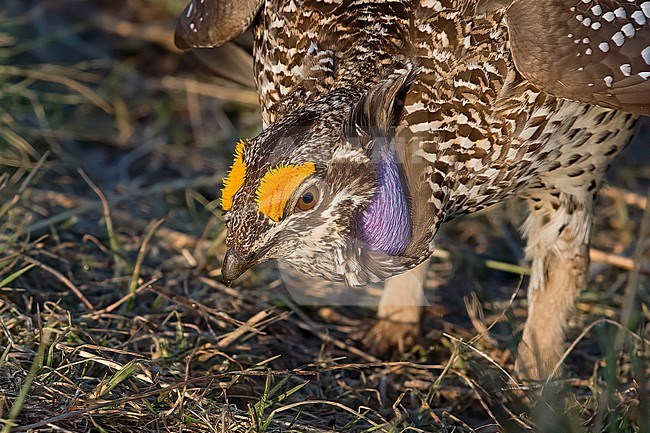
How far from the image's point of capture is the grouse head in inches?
117

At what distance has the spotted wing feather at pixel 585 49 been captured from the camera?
3189 mm

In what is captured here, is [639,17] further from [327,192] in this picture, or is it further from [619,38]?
[327,192]

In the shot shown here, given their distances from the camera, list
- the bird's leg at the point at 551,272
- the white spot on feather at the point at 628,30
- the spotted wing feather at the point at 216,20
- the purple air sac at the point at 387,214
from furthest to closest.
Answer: the bird's leg at the point at 551,272 → the spotted wing feather at the point at 216,20 → the white spot on feather at the point at 628,30 → the purple air sac at the point at 387,214

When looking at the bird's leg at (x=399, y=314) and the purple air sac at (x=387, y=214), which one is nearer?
the purple air sac at (x=387, y=214)

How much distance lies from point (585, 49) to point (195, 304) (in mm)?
1769

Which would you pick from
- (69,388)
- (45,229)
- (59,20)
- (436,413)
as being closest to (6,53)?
(45,229)

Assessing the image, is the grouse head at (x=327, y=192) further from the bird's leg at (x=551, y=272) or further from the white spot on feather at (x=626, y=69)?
the bird's leg at (x=551, y=272)

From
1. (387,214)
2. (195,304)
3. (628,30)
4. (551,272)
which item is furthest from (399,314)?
(628,30)

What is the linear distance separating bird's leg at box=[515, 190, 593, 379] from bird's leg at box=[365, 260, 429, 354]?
52cm

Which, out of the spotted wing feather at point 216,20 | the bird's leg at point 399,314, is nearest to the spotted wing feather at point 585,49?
the spotted wing feather at point 216,20

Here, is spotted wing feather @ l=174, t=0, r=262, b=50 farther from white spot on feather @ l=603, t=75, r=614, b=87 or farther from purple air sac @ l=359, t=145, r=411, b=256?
white spot on feather @ l=603, t=75, r=614, b=87

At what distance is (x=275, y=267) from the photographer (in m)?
4.75

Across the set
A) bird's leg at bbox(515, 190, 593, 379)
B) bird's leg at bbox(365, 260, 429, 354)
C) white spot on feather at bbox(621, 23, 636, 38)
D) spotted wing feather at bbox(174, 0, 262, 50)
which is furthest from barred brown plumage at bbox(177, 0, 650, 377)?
bird's leg at bbox(365, 260, 429, 354)

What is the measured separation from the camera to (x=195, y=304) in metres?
3.88
